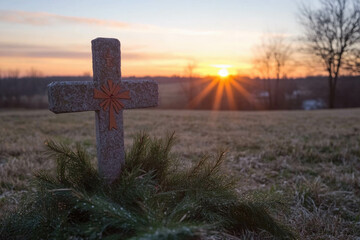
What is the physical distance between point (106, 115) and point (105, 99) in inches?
5.6

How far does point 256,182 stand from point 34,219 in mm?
3525

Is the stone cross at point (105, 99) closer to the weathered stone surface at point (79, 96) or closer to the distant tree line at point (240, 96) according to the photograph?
the weathered stone surface at point (79, 96)

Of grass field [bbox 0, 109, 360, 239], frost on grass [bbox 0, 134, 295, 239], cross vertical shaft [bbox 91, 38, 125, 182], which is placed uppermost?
cross vertical shaft [bbox 91, 38, 125, 182]

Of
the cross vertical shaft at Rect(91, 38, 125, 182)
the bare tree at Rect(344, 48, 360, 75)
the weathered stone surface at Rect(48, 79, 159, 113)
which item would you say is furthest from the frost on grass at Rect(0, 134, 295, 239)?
the bare tree at Rect(344, 48, 360, 75)

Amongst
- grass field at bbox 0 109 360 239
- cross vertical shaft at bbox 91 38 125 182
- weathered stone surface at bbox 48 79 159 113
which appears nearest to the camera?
weathered stone surface at bbox 48 79 159 113

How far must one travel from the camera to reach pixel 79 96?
2658 millimetres

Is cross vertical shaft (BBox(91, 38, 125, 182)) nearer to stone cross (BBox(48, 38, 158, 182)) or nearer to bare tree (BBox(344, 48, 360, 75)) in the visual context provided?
stone cross (BBox(48, 38, 158, 182))

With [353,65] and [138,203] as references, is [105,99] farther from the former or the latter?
[353,65]

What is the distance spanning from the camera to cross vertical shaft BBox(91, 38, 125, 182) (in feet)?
8.95

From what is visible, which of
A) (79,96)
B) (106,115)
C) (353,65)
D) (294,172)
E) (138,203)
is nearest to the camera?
(138,203)

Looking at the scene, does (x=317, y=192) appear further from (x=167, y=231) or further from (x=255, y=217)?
(x=167, y=231)

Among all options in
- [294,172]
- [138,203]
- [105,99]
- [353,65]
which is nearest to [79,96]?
[105,99]

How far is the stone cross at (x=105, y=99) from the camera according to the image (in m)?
2.65

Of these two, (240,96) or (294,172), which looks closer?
(294,172)
